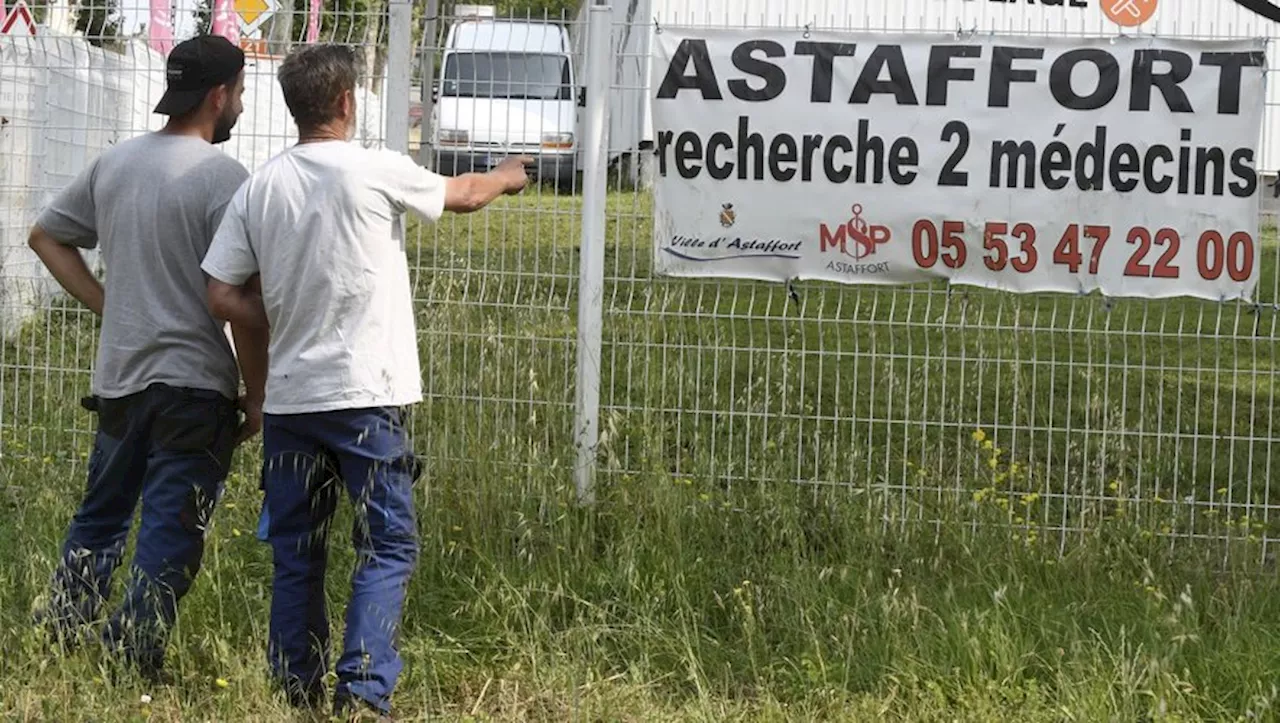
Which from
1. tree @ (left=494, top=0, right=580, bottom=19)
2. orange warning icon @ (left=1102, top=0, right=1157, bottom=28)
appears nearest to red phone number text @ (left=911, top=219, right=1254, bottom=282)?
tree @ (left=494, top=0, right=580, bottom=19)

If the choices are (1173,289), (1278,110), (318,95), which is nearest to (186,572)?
(318,95)

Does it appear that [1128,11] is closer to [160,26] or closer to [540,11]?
[540,11]

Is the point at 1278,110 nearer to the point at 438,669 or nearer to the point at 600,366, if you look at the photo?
the point at 600,366

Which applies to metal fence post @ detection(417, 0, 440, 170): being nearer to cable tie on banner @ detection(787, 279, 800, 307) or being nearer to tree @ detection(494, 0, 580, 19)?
tree @ detection(494, 0, 580, 19)

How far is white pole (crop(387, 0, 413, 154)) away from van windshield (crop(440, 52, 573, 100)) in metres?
0.15

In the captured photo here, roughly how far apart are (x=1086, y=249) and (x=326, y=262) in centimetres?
285

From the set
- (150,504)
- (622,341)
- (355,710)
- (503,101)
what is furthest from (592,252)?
(355,710)

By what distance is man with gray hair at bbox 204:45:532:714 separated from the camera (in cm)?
434

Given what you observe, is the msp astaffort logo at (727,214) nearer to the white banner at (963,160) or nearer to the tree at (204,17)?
the white banner at (963,160)

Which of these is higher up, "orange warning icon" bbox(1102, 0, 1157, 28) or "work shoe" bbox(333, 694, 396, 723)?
"orange warning icon" bbox(1102, 0, 1157, 28)

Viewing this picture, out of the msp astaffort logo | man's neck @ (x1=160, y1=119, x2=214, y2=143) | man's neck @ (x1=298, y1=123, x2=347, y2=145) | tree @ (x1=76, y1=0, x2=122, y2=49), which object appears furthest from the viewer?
tree @ (x1=76, y1=0, x2=122, y2=49)

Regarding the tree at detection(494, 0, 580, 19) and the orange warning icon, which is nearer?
the tree at detection(494, 0, 580, 19)

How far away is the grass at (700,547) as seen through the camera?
186 inches

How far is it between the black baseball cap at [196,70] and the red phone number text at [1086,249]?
8.22 ft
